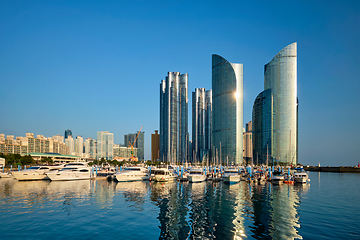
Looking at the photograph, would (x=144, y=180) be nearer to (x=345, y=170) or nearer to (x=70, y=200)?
(x=70, y=200)

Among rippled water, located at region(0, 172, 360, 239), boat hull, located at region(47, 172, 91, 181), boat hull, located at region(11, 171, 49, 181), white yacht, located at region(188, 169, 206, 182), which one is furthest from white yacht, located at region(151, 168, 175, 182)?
boat hull, located at region(11, 171, 49, 181)

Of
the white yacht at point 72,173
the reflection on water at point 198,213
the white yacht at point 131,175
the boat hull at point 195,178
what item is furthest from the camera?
the boat hull at point 195,178

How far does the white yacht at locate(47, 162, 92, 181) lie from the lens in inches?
2685

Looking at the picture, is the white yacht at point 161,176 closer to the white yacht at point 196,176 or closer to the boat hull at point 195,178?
the boat hull at point 195,178

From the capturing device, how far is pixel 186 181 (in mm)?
74500

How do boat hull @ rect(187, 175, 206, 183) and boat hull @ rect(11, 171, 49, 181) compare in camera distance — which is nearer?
boat hull @ rect(11, 171, 49, 181)

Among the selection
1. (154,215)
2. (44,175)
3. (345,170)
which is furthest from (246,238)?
(345,170)

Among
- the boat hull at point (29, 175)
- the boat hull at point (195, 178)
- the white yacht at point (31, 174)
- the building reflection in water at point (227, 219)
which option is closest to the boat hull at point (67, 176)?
the white yacht at point (31, 174)

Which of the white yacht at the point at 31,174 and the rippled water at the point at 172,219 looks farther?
the white yacht at the point at 31,174

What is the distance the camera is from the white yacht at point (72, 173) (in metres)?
68.2

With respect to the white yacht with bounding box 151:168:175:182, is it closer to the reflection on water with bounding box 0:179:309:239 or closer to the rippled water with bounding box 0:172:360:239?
the reflection on water with bounding box 0:179:309:239

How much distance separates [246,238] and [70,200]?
1123 inches

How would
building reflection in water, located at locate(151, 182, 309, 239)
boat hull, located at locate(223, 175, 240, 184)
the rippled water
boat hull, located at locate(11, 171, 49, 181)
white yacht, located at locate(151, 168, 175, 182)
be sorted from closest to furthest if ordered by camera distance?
building reflection in water, located at locate(151, 182, 309, 239), the rippled water, boat hull, located at locate(223, 175, 240, 184), white yacht, located at locate(151, 168, 175, 182), boat hull, located at locate(11, 171, 49, 181)

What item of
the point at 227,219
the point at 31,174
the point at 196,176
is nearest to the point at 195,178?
the point at 196,176
